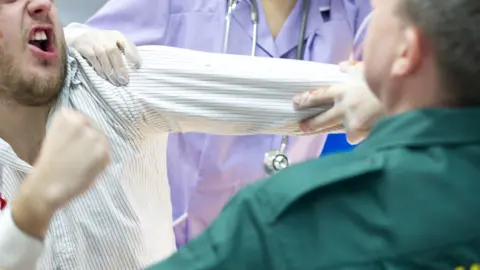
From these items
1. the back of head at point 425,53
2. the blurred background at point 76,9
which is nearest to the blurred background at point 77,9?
the blurred background at point 76,9

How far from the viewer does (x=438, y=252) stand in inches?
24.3

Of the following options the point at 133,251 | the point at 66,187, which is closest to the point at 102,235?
the point at 133,251

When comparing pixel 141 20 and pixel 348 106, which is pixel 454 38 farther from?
pixel 141 20

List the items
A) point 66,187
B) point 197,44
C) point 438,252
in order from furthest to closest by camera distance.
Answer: point 197,44
point 66,187
point 438,252

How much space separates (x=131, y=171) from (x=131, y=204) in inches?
2.1

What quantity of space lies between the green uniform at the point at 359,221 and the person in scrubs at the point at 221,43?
86 centimetres

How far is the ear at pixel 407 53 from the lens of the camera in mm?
641

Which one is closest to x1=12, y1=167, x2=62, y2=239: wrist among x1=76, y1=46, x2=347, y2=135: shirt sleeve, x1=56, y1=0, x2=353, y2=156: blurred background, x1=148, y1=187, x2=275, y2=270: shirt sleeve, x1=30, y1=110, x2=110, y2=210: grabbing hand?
x1=30, y1=110, x2=110, y2=210: grabbing hand

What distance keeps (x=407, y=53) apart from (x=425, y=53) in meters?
0.02

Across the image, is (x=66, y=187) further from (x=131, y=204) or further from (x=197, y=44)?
(x=197, y=44)

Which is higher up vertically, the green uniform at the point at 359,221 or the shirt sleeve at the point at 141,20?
the green uniform at the point at 359,221

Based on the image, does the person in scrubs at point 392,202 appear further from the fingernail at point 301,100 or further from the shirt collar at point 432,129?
the fingernail at point 301,100

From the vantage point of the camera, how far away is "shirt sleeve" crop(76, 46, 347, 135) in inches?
43.6

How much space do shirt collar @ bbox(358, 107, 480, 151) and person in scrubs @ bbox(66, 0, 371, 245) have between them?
844mm
